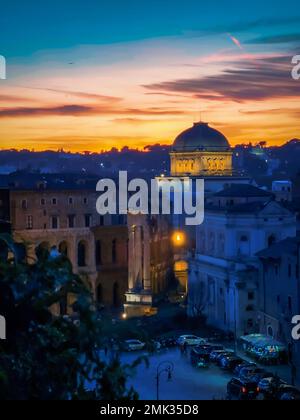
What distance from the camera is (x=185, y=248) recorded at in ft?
124

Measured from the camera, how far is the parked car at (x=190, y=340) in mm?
24933

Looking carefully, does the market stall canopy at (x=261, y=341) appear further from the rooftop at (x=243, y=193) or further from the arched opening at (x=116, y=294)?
the arched opening at (x=116, y=294)

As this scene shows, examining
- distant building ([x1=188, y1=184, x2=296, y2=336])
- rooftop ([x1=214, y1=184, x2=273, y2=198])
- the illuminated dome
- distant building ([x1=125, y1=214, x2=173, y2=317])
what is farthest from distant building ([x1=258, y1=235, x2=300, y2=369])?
the illuminated dome

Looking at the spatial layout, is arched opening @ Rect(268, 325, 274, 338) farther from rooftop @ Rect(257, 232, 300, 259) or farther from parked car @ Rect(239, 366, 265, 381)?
parked car @ Rect(239, 366, 265, 381)

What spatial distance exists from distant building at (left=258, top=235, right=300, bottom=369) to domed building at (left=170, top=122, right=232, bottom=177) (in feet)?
63.1

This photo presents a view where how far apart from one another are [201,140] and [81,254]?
12148 millimetres

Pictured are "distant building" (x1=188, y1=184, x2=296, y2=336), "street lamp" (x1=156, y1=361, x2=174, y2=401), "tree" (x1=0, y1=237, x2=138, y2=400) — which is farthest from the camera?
"distant building" (x1=188, y1=184, x2=296, y2=336)

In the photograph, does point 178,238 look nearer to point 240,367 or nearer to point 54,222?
point 54,222

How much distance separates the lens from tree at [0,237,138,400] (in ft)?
29.6

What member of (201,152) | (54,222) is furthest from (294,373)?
(201,152)

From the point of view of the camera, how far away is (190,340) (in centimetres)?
2528

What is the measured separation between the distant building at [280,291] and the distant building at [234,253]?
0.78 metres

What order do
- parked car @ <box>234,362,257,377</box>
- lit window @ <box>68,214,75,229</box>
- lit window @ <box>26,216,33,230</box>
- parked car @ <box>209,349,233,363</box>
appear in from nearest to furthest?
1. parked car @ <box>234,362,257,377</box>
2. parked car @ <box>209,349,233,363</box>
3. lit window @ <box>26,216,33,230</box>
4. lit window @ <box>68,214,75,229</box>
